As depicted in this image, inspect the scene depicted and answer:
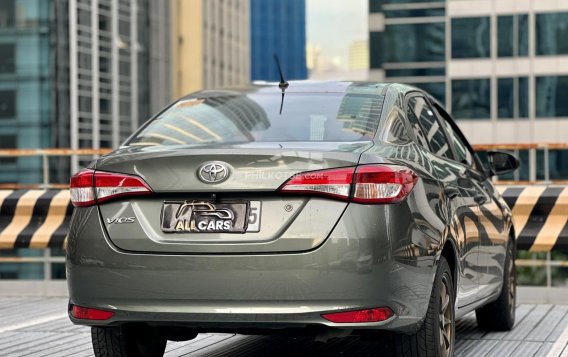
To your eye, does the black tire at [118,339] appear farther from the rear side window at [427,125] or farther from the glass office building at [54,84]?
the glass office building at [54,84]

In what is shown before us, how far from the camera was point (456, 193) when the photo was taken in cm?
657

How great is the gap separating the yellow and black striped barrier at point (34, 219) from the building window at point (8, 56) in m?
45.5

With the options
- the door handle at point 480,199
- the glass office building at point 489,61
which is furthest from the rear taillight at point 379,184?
the glass office building at point 489,61

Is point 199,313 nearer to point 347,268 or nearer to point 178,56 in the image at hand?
point 347,268

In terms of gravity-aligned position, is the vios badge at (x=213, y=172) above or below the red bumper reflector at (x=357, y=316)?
above

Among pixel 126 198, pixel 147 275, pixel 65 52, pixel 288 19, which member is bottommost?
pixel 147 275

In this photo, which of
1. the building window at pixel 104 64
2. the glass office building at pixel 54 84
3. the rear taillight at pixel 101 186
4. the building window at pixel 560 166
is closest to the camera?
the rear taillight at pixel 101 186

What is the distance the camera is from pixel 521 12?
5475 cm

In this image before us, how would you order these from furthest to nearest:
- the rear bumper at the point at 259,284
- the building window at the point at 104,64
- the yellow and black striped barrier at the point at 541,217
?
the building window at the point at 104,64 < the yellow and black striped barrier at the point at 541,217 < the rear bumper at the point at 259,284

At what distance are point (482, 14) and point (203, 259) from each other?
2018 inches

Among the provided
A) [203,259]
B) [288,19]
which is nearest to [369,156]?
[203,259]

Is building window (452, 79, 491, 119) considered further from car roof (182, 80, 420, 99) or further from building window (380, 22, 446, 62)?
car roof (182, 80, 420, 99)

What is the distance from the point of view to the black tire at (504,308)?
8.21m

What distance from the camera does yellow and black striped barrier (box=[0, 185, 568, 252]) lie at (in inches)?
405
